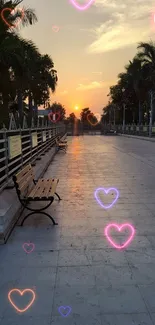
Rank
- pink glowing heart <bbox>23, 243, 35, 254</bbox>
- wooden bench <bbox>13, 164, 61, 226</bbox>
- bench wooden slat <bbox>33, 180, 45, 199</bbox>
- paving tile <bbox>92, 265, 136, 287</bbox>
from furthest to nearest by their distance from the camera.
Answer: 1. bench wooden slat <bbox>33, 180, 45, 199</bbox>
2. wooden bench <bbox>13, 164, 61, 226</bbox>
3. pink glowing heart <bbox>23, 243, 35, 254</bbox>
4. paving tile <bbox>92, 265, 136, 287</bbox>

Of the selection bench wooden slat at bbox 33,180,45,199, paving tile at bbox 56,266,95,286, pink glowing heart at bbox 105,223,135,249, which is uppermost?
bench wooden slat at bbox 33,180,45,199

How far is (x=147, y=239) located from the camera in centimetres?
447

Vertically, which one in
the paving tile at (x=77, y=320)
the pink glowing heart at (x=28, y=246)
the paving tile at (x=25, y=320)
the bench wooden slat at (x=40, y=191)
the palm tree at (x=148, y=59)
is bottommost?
the paving tile at (x=25, y=320)

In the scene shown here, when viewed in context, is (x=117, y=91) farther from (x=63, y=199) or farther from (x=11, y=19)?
(x=63, y=199)

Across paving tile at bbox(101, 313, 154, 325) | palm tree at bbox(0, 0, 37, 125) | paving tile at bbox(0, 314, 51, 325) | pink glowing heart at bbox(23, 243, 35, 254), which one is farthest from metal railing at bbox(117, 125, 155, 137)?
paving tile at bbox(0, 314, 51, 325)

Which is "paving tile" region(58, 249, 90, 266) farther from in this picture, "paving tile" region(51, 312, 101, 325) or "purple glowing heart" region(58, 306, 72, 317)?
"paving tile" region(51, 312, 101, 325)

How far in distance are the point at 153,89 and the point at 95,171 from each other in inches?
1393

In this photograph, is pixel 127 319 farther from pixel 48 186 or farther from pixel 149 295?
pixel 48 186

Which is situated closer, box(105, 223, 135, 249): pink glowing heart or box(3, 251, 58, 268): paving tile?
box(3, 251, 58, 268): paving tile

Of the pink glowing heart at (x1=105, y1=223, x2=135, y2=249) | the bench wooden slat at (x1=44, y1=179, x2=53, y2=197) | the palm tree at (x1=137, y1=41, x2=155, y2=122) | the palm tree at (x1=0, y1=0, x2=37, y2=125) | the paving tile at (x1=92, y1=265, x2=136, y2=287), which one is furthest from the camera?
the palm tree at (x1=137, y1=41, x2=155, y2=122)

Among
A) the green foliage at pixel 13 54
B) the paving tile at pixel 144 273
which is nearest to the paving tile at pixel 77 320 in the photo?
the paving tile at pixel 144 273

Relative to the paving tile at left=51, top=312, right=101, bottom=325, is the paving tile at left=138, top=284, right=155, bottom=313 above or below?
above

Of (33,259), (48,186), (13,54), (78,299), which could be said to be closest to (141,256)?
(78,299)

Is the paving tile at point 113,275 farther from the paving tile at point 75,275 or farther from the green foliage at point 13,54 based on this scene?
the green foliage at point 13,54
